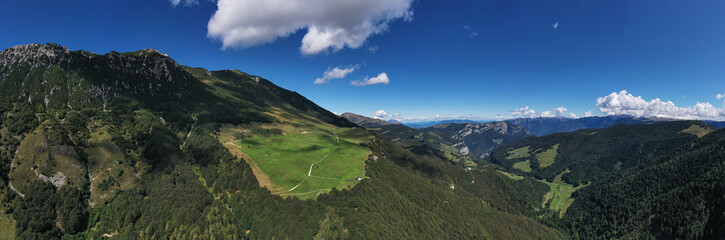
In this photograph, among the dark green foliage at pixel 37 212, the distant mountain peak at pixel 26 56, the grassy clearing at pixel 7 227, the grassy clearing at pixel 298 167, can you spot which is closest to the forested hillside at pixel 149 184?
the dark green foliage at pixel 37 212

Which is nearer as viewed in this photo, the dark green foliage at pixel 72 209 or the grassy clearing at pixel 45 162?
the dark green foliage at pixel 72 209

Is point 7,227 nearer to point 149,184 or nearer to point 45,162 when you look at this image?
point 45,162

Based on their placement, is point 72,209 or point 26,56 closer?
point 72,209

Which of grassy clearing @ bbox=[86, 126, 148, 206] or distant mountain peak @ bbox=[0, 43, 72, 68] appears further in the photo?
distant mountain peak @ bbox=[0, 43, 72, 68]

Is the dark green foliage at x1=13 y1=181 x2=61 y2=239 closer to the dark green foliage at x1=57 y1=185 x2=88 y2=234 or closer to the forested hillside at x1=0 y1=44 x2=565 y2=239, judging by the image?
the forested hillside at x1=0 y1=44 x2=565 y2=239

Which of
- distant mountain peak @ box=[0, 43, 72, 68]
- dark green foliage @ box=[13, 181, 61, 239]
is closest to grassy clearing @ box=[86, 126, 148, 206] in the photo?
dark green foliage @ box=[13, 181, 61, 239]

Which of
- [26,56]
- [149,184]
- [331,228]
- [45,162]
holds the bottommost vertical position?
[331,228]

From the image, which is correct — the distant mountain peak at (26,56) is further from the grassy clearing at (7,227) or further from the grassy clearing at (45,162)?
the grassy clearing at (7,227)

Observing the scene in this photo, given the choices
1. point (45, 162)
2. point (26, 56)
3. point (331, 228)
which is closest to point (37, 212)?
point (45, 162)
